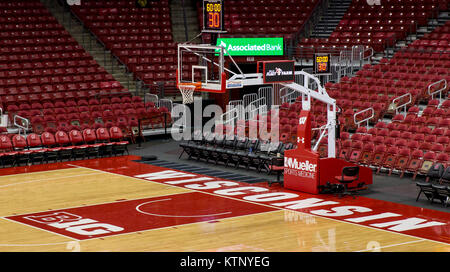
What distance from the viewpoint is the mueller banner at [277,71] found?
18734 millimetres

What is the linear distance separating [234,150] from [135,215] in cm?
812

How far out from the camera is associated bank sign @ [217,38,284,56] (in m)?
27.2

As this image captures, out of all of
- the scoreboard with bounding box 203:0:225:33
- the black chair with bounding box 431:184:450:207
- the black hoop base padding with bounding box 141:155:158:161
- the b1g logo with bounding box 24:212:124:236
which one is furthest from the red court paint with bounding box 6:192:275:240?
the black hoop base padding with bounding box 141:155:158:161

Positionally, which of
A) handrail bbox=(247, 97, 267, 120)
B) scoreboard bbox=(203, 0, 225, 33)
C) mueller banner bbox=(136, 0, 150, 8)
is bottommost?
handrail bbox=(247, 97, 267, 120)

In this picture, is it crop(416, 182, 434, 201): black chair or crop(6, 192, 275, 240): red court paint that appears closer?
crop(6, 192, 275, 240): red court paint

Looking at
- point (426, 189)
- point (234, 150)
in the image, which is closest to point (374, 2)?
point (234, 150)

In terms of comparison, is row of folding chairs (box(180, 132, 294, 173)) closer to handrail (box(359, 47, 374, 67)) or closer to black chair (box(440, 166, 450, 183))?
black chair (box(440, 166, 450, 183))

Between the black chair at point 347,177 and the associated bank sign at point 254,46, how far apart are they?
31.4 feet

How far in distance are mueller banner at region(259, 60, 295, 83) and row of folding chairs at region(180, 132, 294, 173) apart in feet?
10.3

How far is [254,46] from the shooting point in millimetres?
27406

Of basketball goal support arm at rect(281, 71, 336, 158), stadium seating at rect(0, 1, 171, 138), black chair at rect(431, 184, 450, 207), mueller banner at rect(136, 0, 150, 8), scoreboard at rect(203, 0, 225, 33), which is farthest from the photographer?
mueller banner at rect(136, 0, 150, 8)
